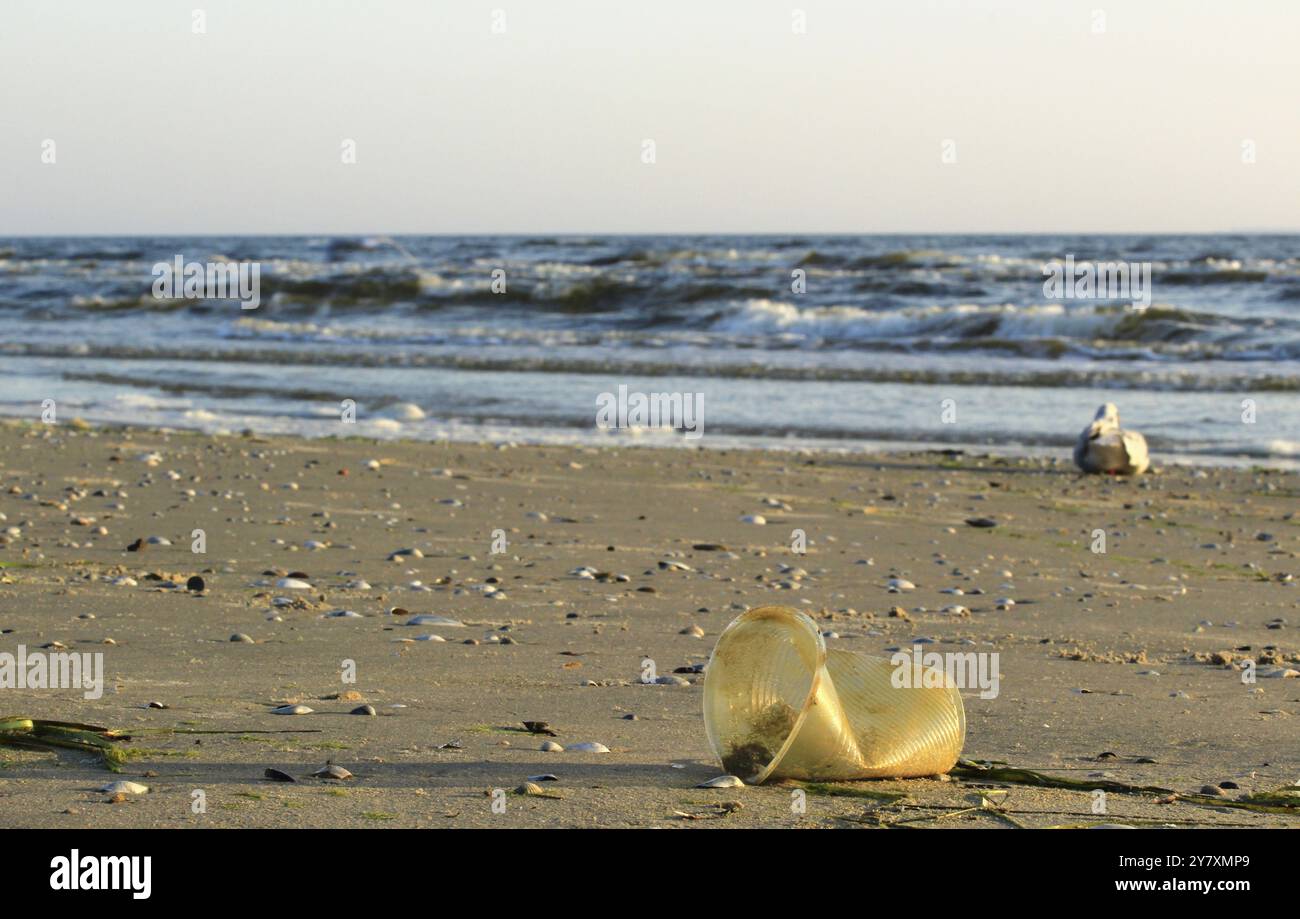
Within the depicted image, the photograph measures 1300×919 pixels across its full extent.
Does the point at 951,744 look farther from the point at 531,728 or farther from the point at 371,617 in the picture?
the point at 371,617

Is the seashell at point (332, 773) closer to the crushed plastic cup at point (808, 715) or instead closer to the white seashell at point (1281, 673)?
the crushed plastic cup at point (808, 715)

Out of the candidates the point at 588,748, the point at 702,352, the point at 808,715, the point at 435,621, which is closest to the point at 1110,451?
the point at 435,621

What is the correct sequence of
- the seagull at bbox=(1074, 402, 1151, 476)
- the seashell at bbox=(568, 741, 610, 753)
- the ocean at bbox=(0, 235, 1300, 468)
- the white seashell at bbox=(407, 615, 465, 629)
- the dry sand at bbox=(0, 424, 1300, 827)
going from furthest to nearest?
the ocean at bbox=(0, 235, 1300, 468) → the seagull at bbox=(1074, 402, 1151, 476) → the white seashell at bbox=(407, 615, 465, 629) → the seashell at bbox=(568, 741, 610, 753) → the dry sand at bbox=(0, 424, 1300, 827)

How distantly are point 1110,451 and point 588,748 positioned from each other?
8.63m

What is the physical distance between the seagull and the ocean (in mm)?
1627

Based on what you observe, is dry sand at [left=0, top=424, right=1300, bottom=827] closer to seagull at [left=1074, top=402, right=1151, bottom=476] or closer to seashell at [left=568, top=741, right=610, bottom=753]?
seashell at [left=568, top=741, right=610, bottom=753]

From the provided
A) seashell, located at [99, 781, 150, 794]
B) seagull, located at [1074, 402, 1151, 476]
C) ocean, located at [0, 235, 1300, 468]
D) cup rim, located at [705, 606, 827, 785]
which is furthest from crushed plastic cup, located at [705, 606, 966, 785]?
ocean, located at [0, 235, 1300, 468]

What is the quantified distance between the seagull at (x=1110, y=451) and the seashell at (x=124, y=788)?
9.61 metres

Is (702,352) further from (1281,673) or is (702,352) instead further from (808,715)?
(808,715)

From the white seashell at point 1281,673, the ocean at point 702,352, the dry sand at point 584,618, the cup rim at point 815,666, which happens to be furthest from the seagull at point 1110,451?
the cup rim at point 815,666

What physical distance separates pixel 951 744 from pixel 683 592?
323 cm

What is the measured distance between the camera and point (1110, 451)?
11.8 meters

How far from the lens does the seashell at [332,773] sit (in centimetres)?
369

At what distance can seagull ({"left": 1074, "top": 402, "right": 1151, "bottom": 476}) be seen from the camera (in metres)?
11.8
